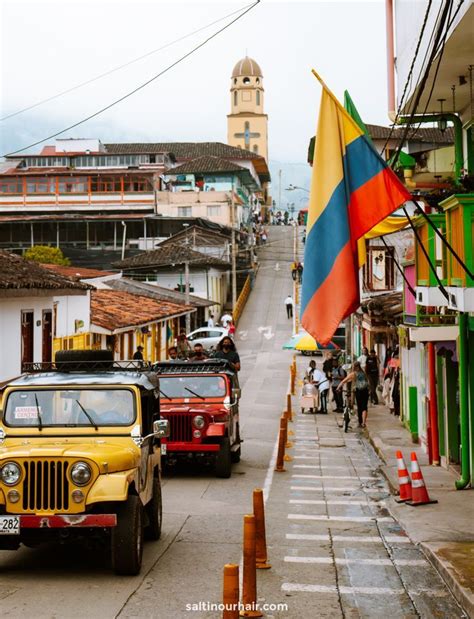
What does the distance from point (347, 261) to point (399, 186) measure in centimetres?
106

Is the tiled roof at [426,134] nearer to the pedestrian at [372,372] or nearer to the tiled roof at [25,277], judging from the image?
the pedestrian at [372,372]

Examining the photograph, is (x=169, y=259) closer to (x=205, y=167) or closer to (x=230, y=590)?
Result: (x=205, y=167)

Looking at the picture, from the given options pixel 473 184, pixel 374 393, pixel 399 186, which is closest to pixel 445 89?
pixel 473 184

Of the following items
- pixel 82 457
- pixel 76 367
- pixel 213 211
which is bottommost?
pixel 82 457

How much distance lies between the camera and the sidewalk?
9.94 meters

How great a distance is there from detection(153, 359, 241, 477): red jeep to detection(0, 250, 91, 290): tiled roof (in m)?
5.87

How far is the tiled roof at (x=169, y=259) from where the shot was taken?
202 ft

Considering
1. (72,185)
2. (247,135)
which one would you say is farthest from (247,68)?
(72,185)

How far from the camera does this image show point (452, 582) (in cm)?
978

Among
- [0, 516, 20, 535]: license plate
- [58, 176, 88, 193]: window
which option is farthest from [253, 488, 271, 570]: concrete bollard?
[58, 176, 88, 193]: window

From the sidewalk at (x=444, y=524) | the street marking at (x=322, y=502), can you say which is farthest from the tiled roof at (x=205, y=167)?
the street marking at (x=322, y=502)

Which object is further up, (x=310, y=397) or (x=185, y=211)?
(x=185, y=211)

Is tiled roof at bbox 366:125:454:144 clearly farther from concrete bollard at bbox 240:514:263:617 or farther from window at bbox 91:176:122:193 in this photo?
concrete bollard at bbox 240:514:263:617

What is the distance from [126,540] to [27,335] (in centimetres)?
1719
